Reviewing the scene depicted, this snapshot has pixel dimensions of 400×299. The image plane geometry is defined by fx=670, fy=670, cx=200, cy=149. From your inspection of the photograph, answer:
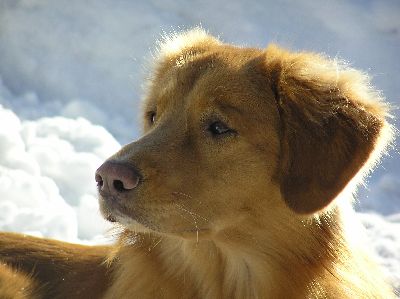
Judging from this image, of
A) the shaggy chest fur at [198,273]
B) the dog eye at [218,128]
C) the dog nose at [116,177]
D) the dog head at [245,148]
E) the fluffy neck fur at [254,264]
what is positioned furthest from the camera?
the shaggy chest fur at [198,273]

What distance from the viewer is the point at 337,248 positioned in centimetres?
432

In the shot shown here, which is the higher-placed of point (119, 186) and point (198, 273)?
point (119, 186)

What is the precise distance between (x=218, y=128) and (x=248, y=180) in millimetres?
377

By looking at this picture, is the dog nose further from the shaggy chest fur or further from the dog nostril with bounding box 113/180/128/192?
the shaggy chest fur

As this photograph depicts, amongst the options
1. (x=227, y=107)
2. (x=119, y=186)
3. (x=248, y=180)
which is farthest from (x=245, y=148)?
(x=119, y=186)

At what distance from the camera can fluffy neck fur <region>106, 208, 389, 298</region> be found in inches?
169

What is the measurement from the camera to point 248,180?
4098 mm

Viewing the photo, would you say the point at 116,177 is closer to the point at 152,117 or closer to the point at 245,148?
the point at 245,148

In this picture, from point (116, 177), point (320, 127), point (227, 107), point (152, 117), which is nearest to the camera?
point (116, 177)

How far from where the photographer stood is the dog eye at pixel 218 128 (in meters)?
4.16

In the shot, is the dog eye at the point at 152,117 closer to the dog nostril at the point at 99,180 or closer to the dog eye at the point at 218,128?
the dog eye at the point at 218,128

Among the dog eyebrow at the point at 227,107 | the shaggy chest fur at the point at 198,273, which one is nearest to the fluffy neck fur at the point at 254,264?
the shaggy chest fur at the point at 198,273

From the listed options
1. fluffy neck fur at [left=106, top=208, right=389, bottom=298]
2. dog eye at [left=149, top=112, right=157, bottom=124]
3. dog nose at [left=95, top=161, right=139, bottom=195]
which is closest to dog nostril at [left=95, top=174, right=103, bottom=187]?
dog nose at [left=95, top=161, right=139, bottom=195]

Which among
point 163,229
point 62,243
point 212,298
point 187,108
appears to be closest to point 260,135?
point 187,108
